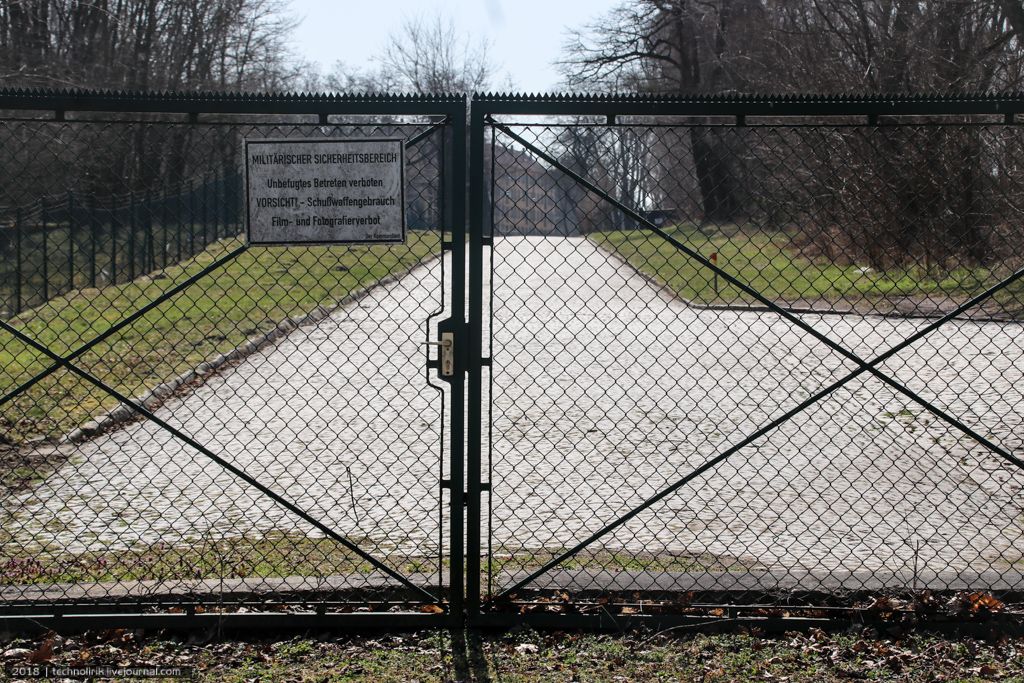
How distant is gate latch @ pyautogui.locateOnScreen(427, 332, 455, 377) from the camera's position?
4.68 m

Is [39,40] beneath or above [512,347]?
above

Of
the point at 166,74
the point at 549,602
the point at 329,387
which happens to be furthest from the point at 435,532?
the point at 166,74

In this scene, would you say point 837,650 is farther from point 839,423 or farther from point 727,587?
point 839,423

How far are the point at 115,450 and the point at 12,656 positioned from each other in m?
4.39

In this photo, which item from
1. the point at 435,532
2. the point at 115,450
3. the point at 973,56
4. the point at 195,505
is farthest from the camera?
the point at 973,56

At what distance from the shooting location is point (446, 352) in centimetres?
470

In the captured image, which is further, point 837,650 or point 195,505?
point 195,505

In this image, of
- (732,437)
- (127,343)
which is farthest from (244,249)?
(127,343)

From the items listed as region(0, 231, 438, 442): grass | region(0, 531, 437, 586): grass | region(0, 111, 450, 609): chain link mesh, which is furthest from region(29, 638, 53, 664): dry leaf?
region(0, 231, 438, 442): grass

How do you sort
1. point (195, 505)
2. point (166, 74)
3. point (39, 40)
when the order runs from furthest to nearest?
point (166, 74), point (39, 40), point (195, 505)

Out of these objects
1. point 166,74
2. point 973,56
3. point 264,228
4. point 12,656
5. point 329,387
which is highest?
point 166,74

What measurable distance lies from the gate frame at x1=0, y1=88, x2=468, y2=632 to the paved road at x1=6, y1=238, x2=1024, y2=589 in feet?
3.74

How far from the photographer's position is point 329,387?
39.1ft

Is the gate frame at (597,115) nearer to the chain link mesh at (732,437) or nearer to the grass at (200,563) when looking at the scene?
the chain link mesh at (732,437)
